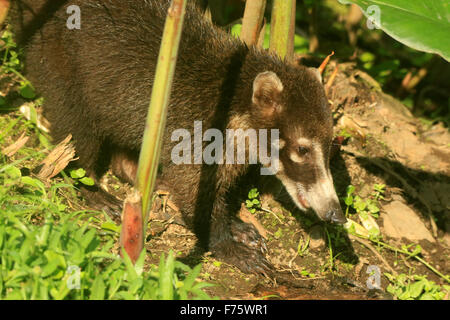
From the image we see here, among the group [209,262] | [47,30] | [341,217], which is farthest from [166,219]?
[47,30]

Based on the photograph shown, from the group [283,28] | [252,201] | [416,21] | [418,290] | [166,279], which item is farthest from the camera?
[252,201]

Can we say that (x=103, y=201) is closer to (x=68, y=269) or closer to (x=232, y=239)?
(x=232, y=239)

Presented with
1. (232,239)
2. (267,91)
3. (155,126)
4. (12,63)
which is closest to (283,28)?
(267,91)

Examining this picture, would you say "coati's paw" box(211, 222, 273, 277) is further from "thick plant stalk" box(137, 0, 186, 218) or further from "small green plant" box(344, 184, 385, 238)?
"thick plant stalk" box(137, 0, 186, 218)

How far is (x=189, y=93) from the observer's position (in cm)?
447

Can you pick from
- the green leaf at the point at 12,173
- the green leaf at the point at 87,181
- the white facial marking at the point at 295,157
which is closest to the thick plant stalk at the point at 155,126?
the green leaf at the point at 12,173

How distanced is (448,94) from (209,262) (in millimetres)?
4582

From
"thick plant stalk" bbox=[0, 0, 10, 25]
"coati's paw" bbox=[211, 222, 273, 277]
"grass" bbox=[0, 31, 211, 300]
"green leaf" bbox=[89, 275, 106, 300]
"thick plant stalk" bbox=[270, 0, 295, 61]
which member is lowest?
"green leaf" bbox=[89, 275, 106, 300]

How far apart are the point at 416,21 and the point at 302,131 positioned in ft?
3.66

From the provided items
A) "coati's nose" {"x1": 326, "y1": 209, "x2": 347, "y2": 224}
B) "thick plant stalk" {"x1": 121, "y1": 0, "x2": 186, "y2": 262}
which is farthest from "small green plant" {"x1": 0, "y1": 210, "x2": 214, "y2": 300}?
"coati's nose" {"x1": 326, "y1": 209, "x2": 347, "y2": 224}

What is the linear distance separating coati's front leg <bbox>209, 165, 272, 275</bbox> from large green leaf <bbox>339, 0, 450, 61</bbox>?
1623 millimetres

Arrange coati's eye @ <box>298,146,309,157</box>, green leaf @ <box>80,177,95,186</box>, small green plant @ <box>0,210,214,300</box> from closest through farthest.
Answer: small green plant @ <box>0,210,214,300</box>
coati's eye @ <box>298,146,309,157</box>
green leaf @ <box>80,177,95,186</box>

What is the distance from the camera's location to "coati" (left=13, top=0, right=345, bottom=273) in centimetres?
432
